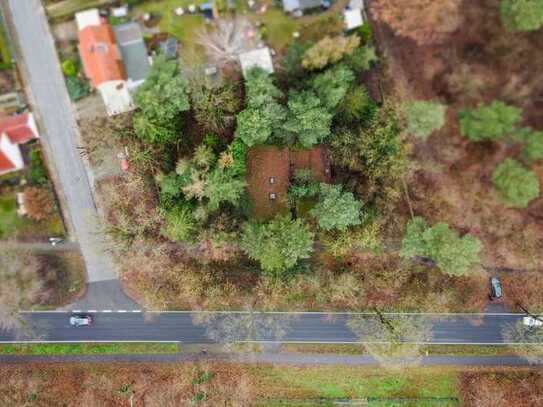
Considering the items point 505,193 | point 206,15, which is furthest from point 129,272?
point 505,193

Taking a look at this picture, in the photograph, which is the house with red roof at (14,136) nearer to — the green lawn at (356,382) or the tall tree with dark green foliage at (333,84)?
the tall tree with dark green foliage at (333,84)

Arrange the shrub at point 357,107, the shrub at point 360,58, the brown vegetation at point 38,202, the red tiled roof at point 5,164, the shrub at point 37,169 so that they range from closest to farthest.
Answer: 1. the shrub at point 360,58
2. the shrub at point 357,107
3. the red tiled roof at point 5,164
4. the brown vegetation at point 38,202
5. the shrub at point 37,169

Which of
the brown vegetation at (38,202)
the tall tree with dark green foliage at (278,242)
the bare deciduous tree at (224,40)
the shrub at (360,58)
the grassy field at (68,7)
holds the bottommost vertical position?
the tall tree with dark green foliage at (278,242)

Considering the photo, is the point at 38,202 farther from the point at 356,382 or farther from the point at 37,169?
the point at 356,382

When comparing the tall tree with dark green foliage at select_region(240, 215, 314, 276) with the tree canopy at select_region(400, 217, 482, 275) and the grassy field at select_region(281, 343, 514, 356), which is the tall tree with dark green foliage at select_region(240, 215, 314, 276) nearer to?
the tree canopy at select_region(400, 217, 482, 275)

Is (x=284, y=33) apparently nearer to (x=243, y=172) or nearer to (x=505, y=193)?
(x=243, y=172)

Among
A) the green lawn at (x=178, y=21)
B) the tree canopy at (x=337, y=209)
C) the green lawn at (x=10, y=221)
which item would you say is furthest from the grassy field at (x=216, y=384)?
the green lawn at (x=178, y=21)

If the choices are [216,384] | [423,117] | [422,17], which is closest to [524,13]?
[422,17]
